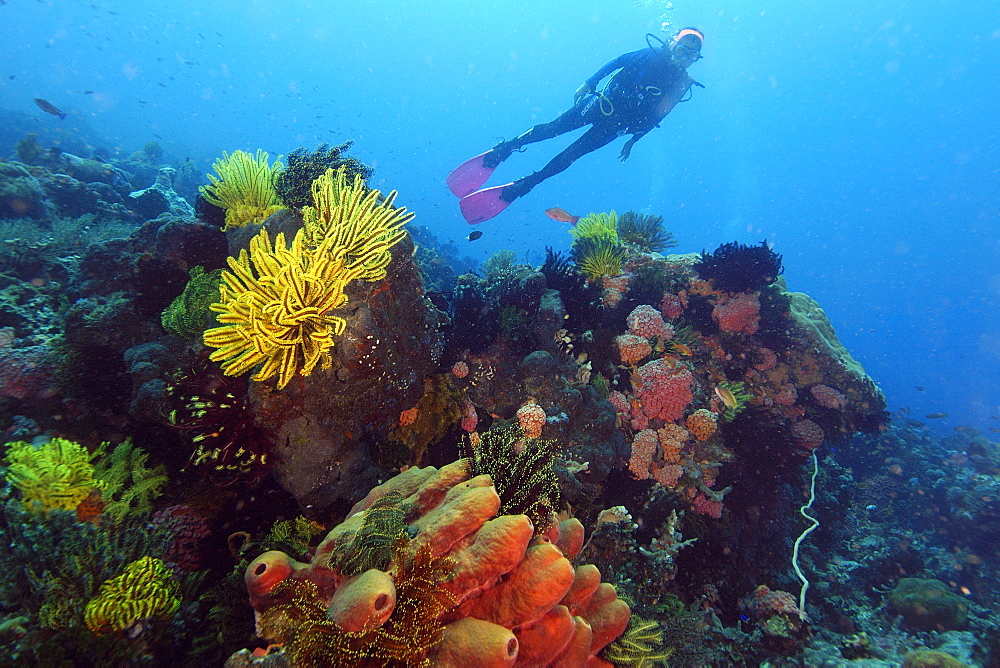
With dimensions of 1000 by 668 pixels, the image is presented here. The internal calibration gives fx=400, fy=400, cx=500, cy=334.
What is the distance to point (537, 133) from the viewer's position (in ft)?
44.2

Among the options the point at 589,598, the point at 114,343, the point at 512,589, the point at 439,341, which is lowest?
the point at 114,343

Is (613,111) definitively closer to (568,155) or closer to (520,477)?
(568,155)

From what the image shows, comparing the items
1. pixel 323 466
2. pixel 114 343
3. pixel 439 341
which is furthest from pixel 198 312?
pixel 439 341

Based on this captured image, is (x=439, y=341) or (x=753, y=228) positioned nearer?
(x=439, y=341)

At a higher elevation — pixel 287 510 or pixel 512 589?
pixel 512 589

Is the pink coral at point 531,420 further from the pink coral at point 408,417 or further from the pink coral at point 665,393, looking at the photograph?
the pink coral at point 665,393

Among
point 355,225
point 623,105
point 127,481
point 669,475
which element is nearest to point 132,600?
point 127,481

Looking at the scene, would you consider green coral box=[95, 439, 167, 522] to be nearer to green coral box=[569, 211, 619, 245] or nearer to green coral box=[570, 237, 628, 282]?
green coral box=[570, 237, 628, 282]

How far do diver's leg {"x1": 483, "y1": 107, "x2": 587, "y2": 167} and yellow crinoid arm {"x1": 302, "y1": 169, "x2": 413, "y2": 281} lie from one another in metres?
10.0

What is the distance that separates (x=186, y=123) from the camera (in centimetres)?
8950

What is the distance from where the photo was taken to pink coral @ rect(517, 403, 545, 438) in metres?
5.26

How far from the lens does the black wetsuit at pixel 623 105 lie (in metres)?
11.9

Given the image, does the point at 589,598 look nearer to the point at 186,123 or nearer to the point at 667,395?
the point at 667,395

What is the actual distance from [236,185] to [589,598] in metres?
5.98
